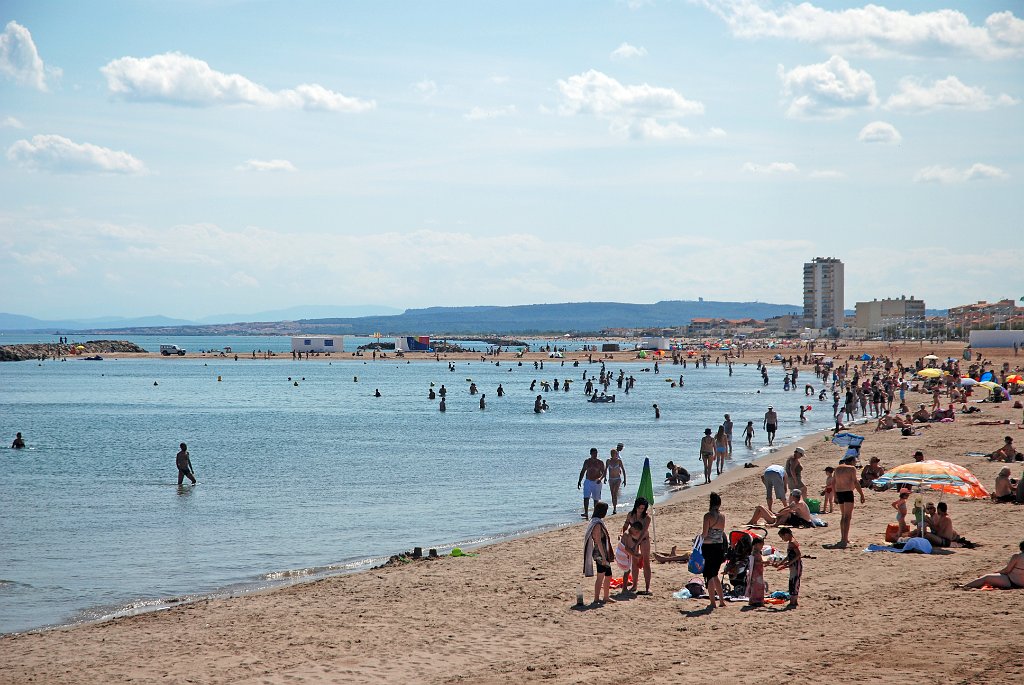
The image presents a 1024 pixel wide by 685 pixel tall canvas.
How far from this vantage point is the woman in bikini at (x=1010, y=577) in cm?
1098

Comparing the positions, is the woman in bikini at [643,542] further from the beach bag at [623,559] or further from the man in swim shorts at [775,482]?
the man in swim shorts at [775,482]

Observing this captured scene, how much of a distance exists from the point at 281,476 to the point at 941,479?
18.2m

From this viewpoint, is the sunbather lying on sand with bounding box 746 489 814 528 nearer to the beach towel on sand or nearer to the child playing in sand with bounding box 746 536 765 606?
the beach towel on sand

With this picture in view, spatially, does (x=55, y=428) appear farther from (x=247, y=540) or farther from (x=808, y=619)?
(x=808, y=619)

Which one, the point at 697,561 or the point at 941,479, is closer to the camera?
the point at 697,561

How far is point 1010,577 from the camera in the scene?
36.1 feet

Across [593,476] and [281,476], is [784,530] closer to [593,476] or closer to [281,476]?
[593,476]

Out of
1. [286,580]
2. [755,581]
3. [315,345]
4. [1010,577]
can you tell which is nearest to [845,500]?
[1010,577]

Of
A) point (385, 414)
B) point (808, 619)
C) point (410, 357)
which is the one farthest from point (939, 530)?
point (410, 357)

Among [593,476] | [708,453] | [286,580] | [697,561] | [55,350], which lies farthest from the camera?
[55,350]

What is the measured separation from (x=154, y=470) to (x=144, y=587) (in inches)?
639

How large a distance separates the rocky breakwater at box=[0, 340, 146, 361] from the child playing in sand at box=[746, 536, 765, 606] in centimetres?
13943

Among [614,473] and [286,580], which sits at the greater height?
[614,473]

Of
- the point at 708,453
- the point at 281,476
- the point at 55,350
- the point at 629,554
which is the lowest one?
the point at 55,350
